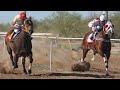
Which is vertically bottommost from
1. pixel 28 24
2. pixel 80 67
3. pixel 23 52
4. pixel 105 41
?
pixel 80 67

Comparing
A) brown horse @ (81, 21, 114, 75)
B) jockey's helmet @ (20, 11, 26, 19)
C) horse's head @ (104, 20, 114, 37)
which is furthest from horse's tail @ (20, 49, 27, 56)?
horse's head @ (104, 20, 114, 37)

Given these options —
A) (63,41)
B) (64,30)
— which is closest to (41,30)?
(64,30)

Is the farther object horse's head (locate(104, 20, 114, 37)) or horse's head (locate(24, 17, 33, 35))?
horse's head (locate(104, 20, 114, 37))

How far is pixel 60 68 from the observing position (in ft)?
56.4

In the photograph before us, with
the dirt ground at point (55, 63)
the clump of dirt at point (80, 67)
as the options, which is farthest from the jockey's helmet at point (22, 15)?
the clump of dirt at point (80, 67)

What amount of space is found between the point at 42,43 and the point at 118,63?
4869mm

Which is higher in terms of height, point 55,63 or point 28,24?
point 28,24

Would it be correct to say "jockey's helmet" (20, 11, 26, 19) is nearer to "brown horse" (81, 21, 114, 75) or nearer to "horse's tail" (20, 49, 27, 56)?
"horse's tail" (20, 49, 27, 56)

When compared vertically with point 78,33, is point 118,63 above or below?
below

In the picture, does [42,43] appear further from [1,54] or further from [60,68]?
[60,68]

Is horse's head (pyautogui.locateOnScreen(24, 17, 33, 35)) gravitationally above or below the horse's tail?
above

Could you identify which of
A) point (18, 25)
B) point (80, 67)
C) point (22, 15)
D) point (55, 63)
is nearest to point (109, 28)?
point (80, 67)

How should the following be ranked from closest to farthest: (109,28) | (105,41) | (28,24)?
(28,24), (109,28), (105,41)

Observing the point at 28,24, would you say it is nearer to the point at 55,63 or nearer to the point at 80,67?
the point at 80,67
